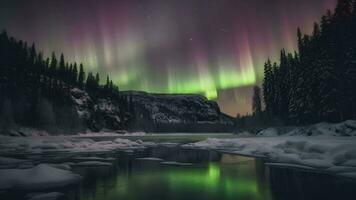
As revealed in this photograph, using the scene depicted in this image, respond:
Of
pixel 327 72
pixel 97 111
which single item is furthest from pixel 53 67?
pixel 327 72

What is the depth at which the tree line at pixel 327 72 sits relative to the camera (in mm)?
46281

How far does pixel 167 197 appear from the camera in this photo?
36.7 ft

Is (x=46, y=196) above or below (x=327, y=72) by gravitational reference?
below

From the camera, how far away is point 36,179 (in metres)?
13.5

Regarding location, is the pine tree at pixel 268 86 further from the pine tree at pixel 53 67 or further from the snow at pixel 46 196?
the pine tree at pixel 53 67

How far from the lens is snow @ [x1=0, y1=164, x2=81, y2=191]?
1256 centimetres

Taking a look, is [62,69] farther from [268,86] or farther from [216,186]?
[216,186]

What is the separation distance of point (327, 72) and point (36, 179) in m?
47.0

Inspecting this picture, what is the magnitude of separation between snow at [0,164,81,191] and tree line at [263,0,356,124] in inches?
1735

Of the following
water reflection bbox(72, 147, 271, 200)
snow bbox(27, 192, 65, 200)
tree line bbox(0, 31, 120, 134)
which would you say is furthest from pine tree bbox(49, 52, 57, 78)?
snow bbox(27, 192, 65, 200)

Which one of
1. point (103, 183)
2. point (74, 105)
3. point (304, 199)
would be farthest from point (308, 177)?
point (74, 105)

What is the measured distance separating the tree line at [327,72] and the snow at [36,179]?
44.1 m

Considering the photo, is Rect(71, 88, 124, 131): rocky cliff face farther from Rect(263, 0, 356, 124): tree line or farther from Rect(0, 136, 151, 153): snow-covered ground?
Rect(263, 0, 356, 124): tree line

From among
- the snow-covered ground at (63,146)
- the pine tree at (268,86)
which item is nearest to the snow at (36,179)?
the snow-covered ground at (63,146)
